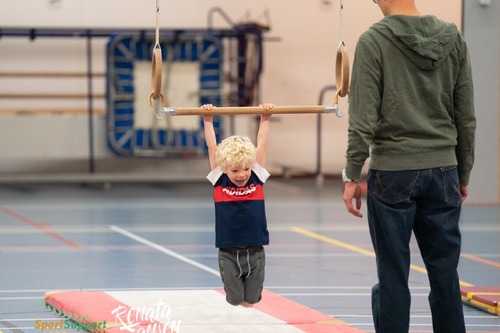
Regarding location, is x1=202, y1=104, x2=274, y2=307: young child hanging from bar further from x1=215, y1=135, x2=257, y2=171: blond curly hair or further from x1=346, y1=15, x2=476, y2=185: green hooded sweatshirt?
x1=346, y1=15, x2=476, y2=185: green hooded sweatshirt

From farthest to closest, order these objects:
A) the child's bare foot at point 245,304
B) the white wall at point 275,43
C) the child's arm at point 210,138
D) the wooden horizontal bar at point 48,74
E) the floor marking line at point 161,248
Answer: the white wall at point 275,43 < the wooden horizontal bar at point 48,74 < the floor marking line at point 161,248 < the child's bare foot at point 245,304 < the child's arm at point 210,138

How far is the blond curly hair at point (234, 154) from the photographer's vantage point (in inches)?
191

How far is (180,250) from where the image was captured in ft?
27.7

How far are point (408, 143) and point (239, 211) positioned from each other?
115 centimetres

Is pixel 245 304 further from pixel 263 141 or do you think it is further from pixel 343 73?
pixel 343 73

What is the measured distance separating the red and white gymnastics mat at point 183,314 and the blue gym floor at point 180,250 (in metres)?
0.29

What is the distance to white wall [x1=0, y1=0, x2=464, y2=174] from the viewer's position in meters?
14.2

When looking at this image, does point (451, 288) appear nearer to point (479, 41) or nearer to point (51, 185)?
point (479, 41)

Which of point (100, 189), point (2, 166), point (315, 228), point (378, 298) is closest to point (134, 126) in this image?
point (100, 189)

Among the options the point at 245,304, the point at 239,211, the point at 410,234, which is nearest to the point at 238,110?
the point at 239,211

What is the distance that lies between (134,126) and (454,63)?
928cm

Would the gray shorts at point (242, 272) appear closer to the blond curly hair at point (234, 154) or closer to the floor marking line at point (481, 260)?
the blond curly hair at point (234, 154)

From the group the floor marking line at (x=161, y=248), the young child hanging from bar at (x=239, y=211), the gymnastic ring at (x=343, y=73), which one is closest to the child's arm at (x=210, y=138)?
the young child hanging from bar at (x=239, y=211)

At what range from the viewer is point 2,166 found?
14.7 metres
